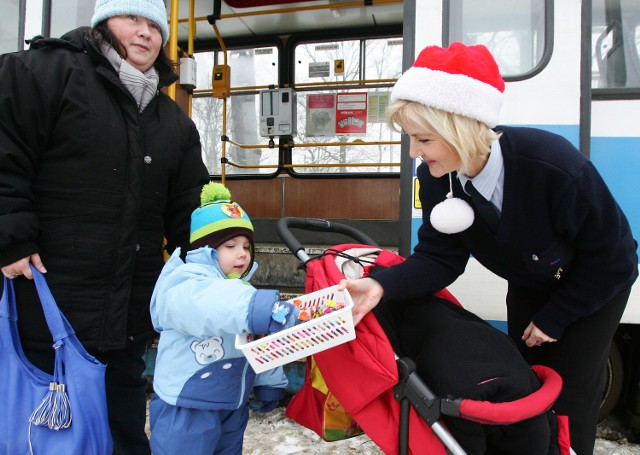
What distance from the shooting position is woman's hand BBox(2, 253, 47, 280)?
1.57m

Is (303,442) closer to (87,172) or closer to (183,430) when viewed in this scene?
(183,430)

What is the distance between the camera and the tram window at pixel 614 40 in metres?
2.19

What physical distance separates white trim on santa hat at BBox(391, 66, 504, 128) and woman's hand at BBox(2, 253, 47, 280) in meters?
1.28

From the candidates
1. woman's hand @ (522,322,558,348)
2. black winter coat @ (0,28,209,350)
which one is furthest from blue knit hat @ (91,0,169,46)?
woman's hand @ (522,322,558,348)

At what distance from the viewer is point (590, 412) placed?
5.00 feet

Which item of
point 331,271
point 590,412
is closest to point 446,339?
point 331,271

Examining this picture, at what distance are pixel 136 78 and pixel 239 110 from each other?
3740 mm

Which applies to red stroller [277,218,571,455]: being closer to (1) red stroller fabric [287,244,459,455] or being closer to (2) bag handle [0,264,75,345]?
(1) red stroller fabric [287,244,459,455]

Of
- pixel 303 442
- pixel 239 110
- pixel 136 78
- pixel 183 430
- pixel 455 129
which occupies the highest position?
pixel 239 110

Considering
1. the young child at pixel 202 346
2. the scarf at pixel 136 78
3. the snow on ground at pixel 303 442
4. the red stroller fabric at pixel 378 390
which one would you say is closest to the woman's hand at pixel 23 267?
the young child at pixel 202 346

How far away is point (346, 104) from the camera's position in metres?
5.21

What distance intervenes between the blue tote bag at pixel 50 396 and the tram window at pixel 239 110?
383 cm

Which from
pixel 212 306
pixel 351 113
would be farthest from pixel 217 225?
pixel 351 113

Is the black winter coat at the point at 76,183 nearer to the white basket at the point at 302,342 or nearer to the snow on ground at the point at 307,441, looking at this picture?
the white basket at the point at 302,342
